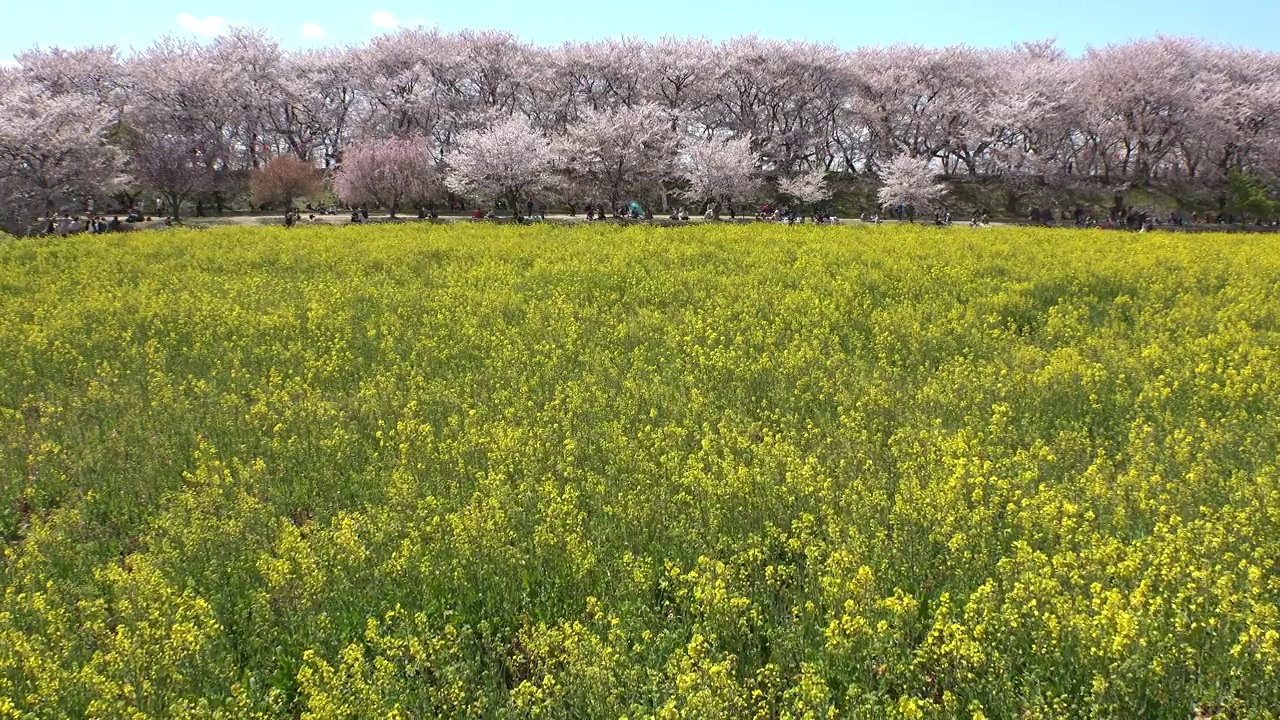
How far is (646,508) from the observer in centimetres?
647

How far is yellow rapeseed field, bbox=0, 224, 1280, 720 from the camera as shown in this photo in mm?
4430

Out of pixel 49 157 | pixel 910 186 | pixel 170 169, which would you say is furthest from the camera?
pixel 910 186

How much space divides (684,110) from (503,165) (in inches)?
935

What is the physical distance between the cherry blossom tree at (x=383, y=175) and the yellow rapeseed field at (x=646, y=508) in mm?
31421

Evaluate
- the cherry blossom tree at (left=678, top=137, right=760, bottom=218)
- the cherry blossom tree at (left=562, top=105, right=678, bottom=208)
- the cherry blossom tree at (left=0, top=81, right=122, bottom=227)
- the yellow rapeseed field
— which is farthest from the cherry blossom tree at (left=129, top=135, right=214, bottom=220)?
the cherry blossom tree at (left=678, top=137, right=760, bottom=218)

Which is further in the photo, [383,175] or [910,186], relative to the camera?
[910,186]

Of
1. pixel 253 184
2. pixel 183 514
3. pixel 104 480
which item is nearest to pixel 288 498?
pixel 183 514

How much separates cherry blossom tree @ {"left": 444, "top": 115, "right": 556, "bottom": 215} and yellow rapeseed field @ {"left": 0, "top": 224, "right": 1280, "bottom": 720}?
30480mm

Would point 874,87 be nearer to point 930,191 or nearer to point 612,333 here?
point 930,191

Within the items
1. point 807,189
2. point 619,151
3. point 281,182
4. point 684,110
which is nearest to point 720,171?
point 619,151

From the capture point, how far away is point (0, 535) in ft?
23.8

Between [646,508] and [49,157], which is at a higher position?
[49,157]

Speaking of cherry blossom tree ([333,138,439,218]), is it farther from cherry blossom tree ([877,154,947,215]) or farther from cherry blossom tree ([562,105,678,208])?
cherry blossom tree ([877,154,947,215])

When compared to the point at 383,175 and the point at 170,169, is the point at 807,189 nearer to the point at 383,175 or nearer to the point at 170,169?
the point at 383,175
